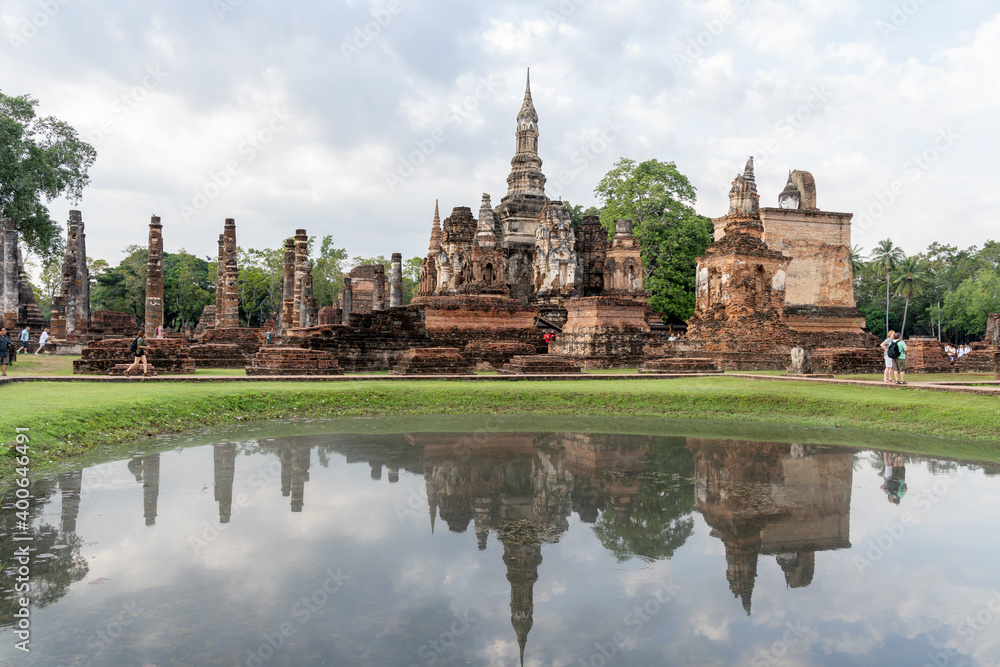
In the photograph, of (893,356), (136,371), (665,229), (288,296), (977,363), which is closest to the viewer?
(893,356)

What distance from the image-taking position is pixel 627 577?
4414mm

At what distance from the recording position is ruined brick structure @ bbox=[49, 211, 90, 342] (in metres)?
26.8

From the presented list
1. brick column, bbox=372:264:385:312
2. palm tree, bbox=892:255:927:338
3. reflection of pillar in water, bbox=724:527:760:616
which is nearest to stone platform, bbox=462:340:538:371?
reflection of pillar in water, bbox=724:527:760:616

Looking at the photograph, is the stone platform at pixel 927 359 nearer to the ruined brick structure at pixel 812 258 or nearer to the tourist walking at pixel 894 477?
the ruined brick structure at pixel 812 258

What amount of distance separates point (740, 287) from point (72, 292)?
2524 cm

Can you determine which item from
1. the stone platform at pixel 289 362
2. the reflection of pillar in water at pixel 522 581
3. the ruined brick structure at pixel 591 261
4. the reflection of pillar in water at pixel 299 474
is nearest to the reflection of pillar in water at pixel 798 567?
the reflection of pillar in water at pixel 522 581

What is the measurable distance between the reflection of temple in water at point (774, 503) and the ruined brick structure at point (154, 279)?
20683 millimetres

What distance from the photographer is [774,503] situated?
6145 mm

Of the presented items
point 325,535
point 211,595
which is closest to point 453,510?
point 325,535

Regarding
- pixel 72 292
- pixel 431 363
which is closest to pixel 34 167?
pixel 72 292

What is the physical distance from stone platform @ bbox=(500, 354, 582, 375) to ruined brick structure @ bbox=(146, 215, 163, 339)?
13.6 m

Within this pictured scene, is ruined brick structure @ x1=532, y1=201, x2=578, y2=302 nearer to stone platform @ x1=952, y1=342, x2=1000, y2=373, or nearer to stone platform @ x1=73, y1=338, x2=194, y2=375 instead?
stone platform @ x1=952, y1=342, x2=1000, y2=373

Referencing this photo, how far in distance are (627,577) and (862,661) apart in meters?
1.42

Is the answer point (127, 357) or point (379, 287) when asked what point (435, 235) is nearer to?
point (379, 287)
